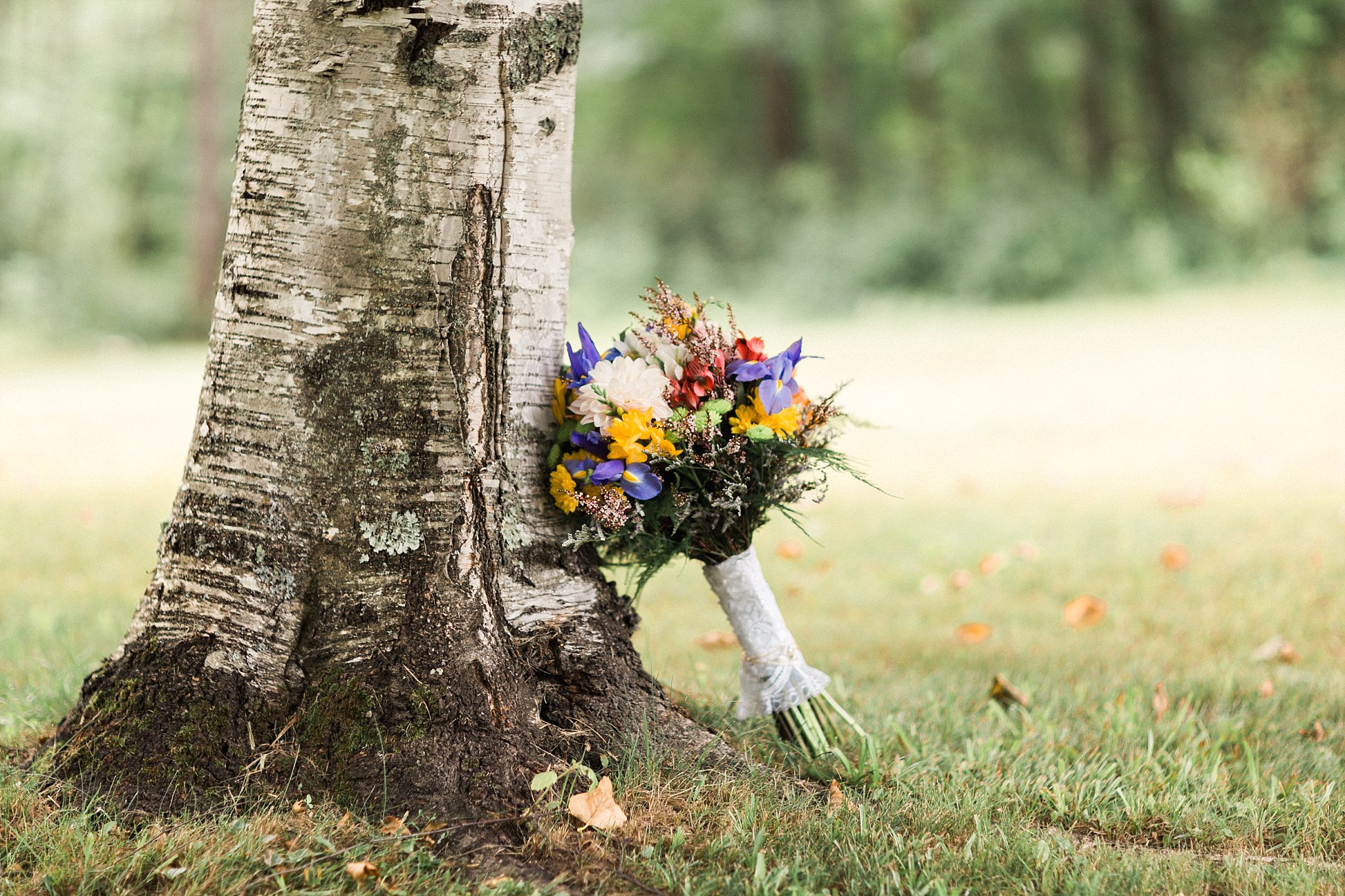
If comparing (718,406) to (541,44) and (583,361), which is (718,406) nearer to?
(583,361)

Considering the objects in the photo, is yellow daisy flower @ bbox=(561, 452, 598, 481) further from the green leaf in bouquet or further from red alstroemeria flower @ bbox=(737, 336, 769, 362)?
red alstroemeria flower @ bbox=(737, 336, 769, 362)

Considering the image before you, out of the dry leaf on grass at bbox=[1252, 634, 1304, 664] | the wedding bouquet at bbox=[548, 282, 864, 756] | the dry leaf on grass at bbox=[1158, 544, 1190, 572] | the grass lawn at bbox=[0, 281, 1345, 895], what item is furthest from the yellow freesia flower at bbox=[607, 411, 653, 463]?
the dry leaf on grass at bbox=[1158, 544, 1190, 572]

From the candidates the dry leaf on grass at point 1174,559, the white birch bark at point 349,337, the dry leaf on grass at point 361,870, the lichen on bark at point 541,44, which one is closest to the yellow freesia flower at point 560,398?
the white birch bark at point 349,337

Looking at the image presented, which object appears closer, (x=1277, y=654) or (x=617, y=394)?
(x=617, y=394)

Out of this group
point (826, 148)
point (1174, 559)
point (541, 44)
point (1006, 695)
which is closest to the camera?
point (541, 44)

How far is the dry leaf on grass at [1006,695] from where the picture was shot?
3191 millimetres

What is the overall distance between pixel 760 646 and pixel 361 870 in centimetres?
104

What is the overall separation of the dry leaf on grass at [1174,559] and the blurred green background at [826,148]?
9.44 m

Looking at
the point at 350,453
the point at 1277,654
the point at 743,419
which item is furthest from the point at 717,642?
the point at 350,453

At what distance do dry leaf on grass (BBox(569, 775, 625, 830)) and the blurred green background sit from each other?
1257 cm

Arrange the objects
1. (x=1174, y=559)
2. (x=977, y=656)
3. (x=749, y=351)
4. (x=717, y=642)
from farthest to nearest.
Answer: (x=1174, y=559), (x=717, y=642), (x=977, y=656), (x=749, y=351)

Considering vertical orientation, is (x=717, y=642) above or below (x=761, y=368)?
below

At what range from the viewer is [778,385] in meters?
2.46

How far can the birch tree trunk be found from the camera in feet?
7.20
